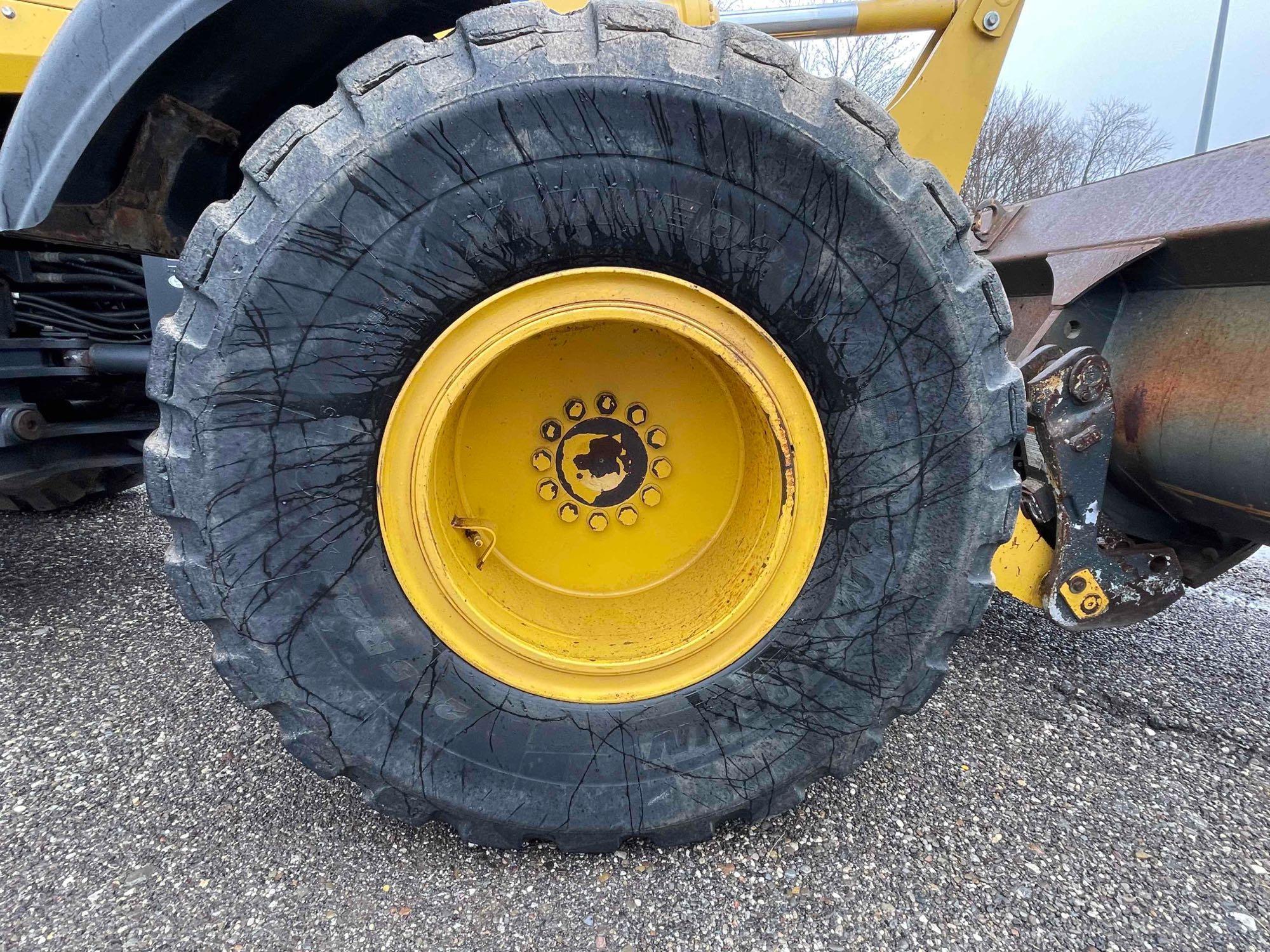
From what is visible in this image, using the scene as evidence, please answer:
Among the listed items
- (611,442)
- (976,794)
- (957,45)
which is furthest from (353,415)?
(957,45)

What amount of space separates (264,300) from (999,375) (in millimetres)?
1198

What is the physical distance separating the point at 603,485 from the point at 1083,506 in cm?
113

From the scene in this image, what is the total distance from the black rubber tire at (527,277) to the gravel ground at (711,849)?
→ 13 centimetres

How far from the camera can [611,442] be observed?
138 centimetres

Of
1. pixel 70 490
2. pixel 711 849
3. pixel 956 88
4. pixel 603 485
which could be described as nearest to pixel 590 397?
pixel 603 485

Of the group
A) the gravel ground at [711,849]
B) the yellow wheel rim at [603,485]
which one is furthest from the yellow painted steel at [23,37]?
the gravel ground at [711,849]

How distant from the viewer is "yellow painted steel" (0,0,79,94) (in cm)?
158

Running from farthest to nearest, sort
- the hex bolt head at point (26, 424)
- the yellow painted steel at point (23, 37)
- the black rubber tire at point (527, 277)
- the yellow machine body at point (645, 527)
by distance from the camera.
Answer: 1. the hex bolt head at point (26, 424)
2. the yellow painted steel at point (23, 37)
3. the yellow machine body at point (645, 527)
4. the black rubber tire at point (527, 277)

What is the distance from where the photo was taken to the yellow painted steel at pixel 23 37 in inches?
62.0

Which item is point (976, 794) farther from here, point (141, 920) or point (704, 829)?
point (141, 920)

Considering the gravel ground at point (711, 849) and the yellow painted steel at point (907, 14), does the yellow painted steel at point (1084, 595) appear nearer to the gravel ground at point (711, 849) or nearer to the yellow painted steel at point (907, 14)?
the gravel ground at point (711, 849)

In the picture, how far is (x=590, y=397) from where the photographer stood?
1.36 m

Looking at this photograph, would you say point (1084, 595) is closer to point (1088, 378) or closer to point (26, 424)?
point (1088, 378)

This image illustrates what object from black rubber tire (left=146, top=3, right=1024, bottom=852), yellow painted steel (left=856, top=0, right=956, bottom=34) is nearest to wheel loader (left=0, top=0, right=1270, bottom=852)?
black rubber tire (left=146, top=3, right=1024, bottom=852)
